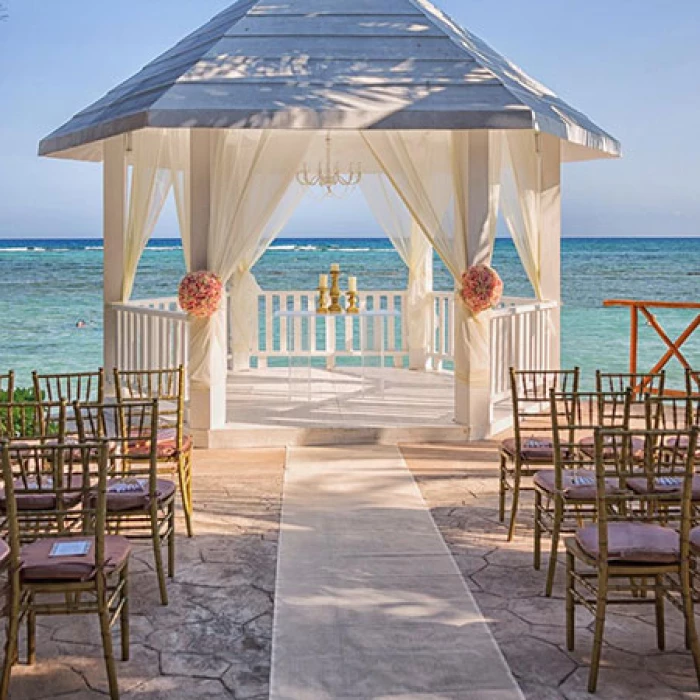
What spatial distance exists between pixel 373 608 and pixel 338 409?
15.9 ft

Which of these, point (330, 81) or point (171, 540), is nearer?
point (171, 540)

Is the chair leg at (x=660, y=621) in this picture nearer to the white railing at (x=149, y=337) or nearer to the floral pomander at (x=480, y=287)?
the floral pomander at (x=480, y=287)

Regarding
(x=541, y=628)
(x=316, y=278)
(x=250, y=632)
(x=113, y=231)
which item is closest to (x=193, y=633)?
(x=250, y=632)

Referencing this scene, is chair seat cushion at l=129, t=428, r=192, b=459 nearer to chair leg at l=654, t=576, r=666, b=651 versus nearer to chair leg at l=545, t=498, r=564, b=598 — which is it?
chair leg at l=545, t=498, r=564, b=598

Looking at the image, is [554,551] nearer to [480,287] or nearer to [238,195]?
[480,287]

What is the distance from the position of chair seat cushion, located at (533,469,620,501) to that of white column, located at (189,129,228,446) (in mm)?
3805

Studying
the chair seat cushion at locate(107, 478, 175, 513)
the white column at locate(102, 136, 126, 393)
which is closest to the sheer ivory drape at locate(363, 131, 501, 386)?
the white column at locate(102, 136, 126, 393)

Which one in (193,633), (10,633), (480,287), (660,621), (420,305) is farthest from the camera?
(420,305)

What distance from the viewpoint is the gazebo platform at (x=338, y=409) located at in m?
8.23

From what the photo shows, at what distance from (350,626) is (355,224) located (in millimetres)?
16241

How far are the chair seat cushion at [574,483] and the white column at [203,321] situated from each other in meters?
3.81

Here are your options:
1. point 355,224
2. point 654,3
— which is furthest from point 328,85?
point 654,3

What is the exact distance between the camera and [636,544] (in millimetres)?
3697

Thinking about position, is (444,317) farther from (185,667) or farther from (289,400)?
(185,667)
